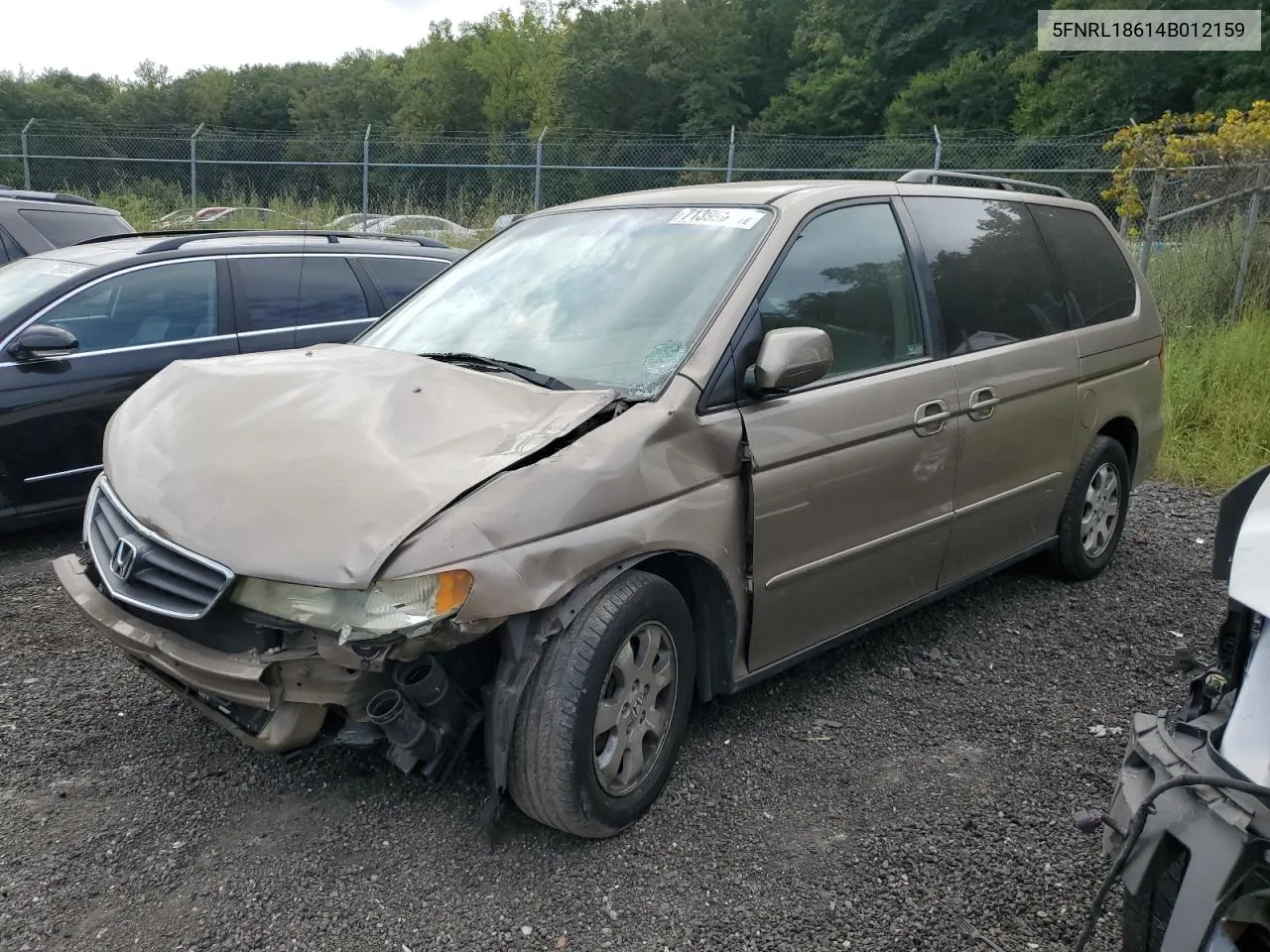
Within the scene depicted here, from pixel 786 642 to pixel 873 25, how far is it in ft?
150

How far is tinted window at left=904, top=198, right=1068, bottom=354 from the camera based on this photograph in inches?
157

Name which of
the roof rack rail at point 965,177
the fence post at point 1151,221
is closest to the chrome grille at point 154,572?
the roof rack rail at point 965,177

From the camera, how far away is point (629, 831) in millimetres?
2969

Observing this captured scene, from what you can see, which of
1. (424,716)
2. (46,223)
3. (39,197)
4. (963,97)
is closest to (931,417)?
(424,716)

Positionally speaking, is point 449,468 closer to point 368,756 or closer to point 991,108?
point 368,756

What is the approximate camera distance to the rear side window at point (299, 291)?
6.16 m

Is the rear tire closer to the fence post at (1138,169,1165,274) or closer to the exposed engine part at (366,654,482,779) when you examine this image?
the exposed engine part at (366,654,482,779)

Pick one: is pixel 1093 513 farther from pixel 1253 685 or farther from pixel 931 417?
pixel 1253 685

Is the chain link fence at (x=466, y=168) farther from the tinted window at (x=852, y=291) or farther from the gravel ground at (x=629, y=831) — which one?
the gravel ground at (x=629, y=831)

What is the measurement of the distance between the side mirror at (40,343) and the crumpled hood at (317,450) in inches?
87.6

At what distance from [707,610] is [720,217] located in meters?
1.40

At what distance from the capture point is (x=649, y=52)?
48281 millimetres

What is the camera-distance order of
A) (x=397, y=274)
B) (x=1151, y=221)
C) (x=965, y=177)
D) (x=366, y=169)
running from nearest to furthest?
(x=965, y=177), (x=397, y=274), (x=1151, y=221), (x=366, y=169)

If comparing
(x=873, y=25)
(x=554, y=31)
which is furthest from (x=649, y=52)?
(x=554, y=31)
